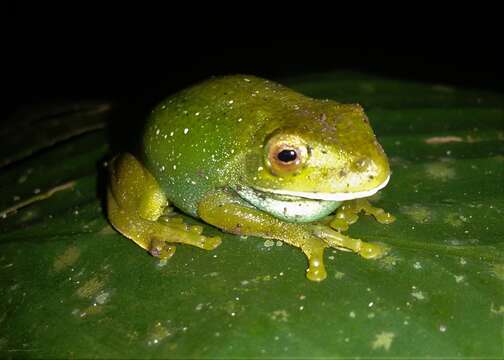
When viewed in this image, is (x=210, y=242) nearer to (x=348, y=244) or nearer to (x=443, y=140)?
(x=348, y=244)

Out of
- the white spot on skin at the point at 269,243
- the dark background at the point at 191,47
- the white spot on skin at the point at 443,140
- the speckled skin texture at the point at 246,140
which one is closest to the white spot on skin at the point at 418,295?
the speckled skin texture at the point at 246,140

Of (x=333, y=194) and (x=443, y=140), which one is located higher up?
(x=333, y=194)

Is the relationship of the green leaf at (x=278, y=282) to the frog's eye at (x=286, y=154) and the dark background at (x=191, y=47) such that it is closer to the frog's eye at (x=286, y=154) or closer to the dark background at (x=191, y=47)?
the frog's eye at (x=286, y=154)

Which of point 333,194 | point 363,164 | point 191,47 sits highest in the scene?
point 363,164

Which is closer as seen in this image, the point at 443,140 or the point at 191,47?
the point at 443,140

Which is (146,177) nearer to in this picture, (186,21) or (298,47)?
(298,47)


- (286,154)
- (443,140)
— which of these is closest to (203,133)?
(286,154)

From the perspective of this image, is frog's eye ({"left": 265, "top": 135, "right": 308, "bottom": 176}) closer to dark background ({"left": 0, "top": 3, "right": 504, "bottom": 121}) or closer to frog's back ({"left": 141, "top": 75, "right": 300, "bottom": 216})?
frog's back ({"left": 141, "top": 75, "right": 300, "bottom": 216})

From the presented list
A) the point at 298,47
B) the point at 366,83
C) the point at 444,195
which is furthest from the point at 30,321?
the point at 298,47

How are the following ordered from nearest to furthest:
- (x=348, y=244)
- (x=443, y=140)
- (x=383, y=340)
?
(x=383, y=340) < (x=348, y=244) < (x=443, y=140)
